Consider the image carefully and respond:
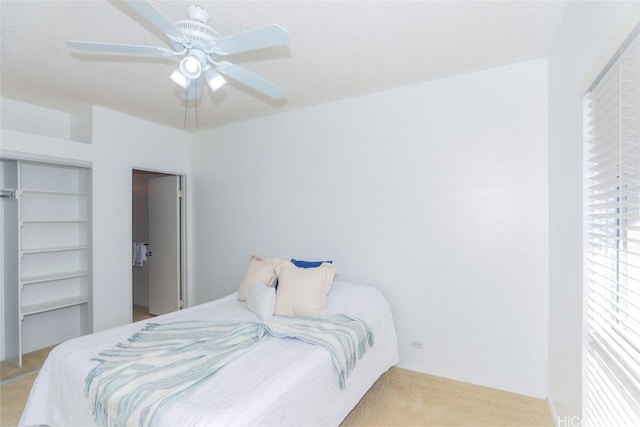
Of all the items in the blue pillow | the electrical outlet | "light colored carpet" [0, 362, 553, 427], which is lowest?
"light colored carpet" [0, 362, 553, 427]

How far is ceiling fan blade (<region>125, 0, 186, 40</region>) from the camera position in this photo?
4.27 feet

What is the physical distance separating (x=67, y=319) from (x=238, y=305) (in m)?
2.34

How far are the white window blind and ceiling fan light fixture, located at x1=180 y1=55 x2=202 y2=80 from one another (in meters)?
1.82

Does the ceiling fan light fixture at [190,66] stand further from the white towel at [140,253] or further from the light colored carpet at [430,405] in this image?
the white towel at [140,253]

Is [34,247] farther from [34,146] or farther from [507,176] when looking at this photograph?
[507,176]

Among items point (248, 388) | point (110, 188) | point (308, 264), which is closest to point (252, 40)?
point (248, 388)

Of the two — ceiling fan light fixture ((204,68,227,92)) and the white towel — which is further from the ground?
ceiling fan light fixture ((204,68,227,92))

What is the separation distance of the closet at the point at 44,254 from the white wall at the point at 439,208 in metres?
2.07

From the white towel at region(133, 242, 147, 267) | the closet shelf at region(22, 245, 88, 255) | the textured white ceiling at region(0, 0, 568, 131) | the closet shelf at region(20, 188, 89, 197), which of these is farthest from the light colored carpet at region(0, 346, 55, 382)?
the textured white ceiling at region(0, 0, 568, 131)

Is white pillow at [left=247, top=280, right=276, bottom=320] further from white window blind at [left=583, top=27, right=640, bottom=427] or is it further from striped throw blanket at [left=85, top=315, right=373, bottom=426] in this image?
white window blind at [left=583, top=27, right=640, bottom=427]

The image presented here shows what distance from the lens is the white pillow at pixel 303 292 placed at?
252cm

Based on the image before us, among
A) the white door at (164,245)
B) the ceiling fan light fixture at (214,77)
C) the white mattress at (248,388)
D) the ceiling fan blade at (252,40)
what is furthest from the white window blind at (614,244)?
the white door at (164,245)

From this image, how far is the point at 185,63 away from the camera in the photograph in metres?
1.66

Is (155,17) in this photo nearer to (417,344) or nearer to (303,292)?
(303,292)
